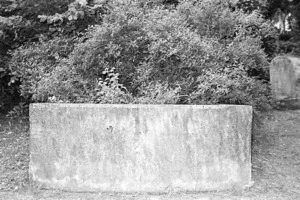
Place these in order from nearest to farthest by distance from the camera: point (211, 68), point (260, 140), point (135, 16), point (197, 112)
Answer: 1. point (197, 112)
2. point (211, 68)
3. point (135, 16)
4. point (260, 140)

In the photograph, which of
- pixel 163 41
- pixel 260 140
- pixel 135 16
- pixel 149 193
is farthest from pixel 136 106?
pixel 260 140

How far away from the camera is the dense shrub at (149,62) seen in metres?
4.26

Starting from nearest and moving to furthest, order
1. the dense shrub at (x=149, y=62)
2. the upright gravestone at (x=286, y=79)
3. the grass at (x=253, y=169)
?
the grass at (x=253, y=169), the dense shrub at (x=149, y=62), the upright gravestone at (x=286, y=79)

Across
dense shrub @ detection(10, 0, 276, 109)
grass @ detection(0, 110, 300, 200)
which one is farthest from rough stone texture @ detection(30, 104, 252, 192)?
dense shrub @ detection(10, 0, 276, 109)

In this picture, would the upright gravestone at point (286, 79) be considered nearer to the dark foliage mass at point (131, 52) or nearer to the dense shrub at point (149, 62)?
the dark foliage mass at point (131, 52)

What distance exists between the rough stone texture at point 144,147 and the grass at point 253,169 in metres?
0.11

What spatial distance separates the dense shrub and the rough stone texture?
371 millimetres

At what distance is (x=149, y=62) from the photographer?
466cm

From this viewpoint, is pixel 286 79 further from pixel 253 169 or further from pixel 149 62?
pixel 149 62

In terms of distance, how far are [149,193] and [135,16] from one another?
104 inches

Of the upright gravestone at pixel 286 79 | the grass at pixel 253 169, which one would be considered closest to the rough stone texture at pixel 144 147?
the grass at pixel 253 169

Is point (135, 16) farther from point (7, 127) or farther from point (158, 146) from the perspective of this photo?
point (7, 127)

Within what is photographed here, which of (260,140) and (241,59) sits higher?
(241,59)

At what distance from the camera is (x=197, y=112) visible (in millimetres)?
3674
